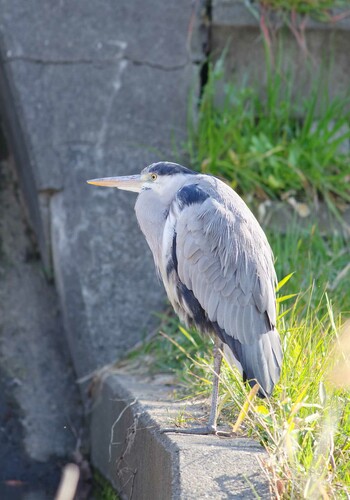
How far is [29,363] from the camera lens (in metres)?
4.73

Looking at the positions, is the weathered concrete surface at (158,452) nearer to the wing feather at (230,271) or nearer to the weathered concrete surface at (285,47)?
the wing feather at (230,271)

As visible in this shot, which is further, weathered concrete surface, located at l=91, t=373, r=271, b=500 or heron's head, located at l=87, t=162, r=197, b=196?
heron's head, located at l=87, t=162, r=197, b=196

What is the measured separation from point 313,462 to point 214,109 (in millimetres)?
2894

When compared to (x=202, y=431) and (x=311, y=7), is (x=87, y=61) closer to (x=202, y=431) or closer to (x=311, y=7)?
(x=311, y=7)

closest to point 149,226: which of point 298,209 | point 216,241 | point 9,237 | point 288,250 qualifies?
point 216,241

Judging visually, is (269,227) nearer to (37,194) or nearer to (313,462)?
(37,194)

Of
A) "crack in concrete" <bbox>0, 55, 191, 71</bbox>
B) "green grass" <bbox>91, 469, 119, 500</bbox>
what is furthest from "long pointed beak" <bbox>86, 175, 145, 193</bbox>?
"crack in concrete" <bbox>0, 55, 191, 71</bbox>

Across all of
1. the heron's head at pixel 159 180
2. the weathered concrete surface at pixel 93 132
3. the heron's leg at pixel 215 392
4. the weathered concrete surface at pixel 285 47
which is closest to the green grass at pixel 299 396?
the heron's leg at pixel 215 392

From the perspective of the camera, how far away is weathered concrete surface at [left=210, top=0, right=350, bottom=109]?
5086mm

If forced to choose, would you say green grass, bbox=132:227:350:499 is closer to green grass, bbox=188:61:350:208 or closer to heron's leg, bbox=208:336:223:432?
heron's leg, bbox=208:336:223:432

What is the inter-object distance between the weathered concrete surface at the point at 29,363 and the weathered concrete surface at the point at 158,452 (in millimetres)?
249

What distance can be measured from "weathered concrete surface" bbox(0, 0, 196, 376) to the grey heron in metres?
1.25

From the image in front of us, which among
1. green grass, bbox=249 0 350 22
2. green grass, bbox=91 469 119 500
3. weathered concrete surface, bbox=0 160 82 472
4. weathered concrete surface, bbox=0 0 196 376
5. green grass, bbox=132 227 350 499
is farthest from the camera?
green grass, bbox=249 0 350 22

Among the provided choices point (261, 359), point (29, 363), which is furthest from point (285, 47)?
point (261, 359)
